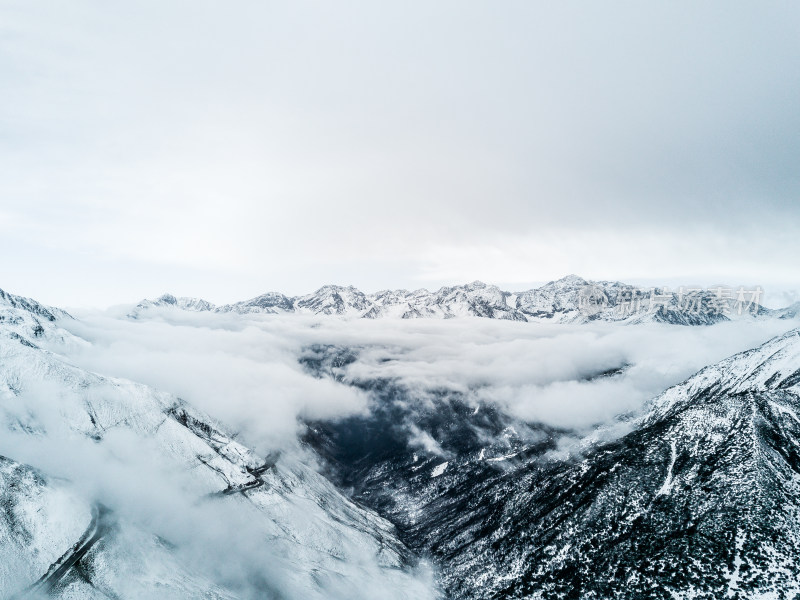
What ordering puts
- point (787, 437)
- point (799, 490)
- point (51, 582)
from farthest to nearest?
point (787, 437) → point (799, 490) → point (51, 582)

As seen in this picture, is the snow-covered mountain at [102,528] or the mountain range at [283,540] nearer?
the snow-covered mountain at [102,528]

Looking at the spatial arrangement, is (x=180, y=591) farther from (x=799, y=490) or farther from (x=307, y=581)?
(x=799, y=490)

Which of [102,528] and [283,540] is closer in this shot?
[102,528]

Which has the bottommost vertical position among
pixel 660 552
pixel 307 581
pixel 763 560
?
pixel 307 581

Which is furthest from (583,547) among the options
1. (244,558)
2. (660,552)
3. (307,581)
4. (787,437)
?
(244,558)

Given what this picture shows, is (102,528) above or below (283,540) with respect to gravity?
above

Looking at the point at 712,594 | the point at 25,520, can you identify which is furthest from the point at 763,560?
the point at 25,520

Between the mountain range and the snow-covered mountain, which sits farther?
the mountain range

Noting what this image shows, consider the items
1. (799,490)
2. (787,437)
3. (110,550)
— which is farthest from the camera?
(787,437)

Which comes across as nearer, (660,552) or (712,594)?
(712,594)

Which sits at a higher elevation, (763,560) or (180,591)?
(763,560)
